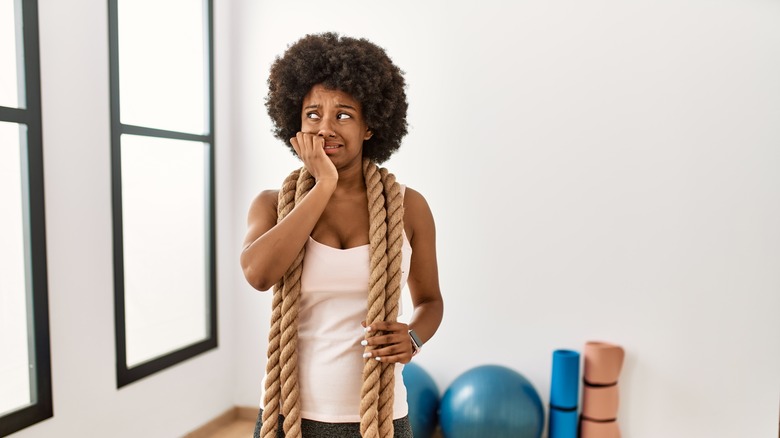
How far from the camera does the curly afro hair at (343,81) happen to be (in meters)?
1.26

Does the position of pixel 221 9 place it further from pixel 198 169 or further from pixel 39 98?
pixel 39 98

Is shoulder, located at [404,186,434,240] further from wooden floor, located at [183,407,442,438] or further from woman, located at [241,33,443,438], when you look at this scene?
wooden floor, located at [183,407,442,438]

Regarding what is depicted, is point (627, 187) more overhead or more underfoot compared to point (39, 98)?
more underfoot

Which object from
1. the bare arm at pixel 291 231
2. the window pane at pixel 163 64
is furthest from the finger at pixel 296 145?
the window pane at pixel 163 64

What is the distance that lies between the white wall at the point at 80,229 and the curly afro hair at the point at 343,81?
129 cm

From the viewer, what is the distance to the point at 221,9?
324cm

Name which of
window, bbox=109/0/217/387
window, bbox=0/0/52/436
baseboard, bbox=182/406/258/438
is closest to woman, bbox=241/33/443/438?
window, bbox=0/0/52/436

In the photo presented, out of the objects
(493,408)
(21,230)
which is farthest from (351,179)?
(493,408)

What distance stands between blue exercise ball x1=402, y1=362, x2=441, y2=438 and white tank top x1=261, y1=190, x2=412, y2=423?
151 centimetres

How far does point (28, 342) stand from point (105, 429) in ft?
1.82

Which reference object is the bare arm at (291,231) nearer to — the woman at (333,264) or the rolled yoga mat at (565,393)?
the woman at (333,264)

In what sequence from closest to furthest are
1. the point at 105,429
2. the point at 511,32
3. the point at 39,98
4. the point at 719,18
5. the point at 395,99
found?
the point at 395,99 → the point at 39,98 → the point at 105,429 → the point at 719,18 → the point at 511,32

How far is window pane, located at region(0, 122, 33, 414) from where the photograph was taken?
2070mm

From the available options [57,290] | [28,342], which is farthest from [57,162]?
[28,342]
